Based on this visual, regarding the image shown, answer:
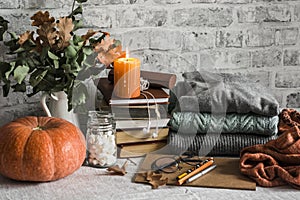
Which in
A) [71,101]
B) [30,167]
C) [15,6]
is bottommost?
[30,167]

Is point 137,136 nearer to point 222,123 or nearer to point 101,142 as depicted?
point 101,142

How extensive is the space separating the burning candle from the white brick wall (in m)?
0.26

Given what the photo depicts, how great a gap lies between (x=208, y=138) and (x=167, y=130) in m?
0.12

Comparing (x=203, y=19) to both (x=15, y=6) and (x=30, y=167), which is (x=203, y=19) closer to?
(x=15, y=6)

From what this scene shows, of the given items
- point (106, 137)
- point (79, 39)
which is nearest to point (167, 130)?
point (106, 137)

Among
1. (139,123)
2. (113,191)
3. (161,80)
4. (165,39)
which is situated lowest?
(113,191)

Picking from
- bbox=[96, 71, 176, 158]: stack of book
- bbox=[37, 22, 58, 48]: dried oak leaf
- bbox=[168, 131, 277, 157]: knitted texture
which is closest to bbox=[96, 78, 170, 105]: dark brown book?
bbox=[96, 71, 176, 158]: stack of book

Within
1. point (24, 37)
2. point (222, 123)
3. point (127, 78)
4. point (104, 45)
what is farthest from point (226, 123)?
point (24, 37)

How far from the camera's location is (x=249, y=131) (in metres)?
1.45

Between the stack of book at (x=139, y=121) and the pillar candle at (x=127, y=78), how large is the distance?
2 centimetres

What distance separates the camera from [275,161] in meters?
1.31

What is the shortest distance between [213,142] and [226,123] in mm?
66

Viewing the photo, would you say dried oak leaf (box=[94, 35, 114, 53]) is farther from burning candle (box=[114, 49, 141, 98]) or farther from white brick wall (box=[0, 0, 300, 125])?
white brick wall (box=[0, 0, 300, 125])

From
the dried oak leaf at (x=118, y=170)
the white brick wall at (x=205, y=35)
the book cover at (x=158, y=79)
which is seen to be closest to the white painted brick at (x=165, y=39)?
the white brick wall at (x=205, y=35)
